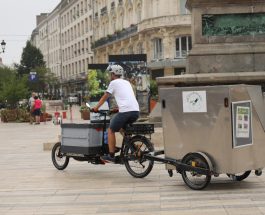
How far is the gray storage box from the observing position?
34.1 feet

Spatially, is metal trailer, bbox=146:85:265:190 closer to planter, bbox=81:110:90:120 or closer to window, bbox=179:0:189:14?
planter, bbox=81:110:90:120

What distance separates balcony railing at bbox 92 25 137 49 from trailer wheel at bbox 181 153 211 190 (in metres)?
57.9

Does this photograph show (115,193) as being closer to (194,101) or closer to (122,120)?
(122,120)

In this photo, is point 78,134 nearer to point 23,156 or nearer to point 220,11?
point 23,156

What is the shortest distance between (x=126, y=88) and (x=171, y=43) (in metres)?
49.7

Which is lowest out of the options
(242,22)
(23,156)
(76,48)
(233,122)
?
(23,156)

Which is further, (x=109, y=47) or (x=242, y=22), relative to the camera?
(x=109, y=47)

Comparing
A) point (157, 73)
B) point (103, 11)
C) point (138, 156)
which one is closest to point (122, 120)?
point (138, 156)

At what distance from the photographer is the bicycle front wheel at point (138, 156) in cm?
965

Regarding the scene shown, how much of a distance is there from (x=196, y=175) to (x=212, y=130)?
695 mm

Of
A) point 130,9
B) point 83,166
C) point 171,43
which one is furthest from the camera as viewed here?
point 130,9

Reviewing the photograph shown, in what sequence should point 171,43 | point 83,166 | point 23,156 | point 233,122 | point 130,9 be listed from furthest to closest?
point 130,9
point 171,43
point 23,156
point 83,166
point 233,122

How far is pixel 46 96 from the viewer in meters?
102

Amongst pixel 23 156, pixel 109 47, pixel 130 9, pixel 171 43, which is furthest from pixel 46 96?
pixel 23 156
